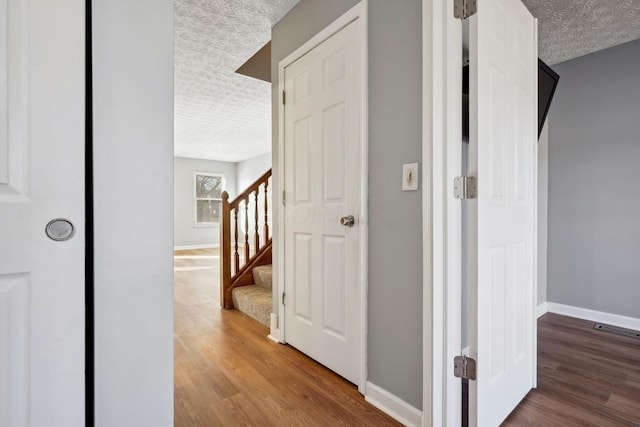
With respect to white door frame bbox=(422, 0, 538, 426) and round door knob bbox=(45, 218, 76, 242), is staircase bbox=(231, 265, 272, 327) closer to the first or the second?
white door frame bbox=(422, 0, 538, 426)

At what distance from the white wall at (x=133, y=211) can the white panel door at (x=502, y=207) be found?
1.11m

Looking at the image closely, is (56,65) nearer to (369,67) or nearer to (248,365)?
(369,67)

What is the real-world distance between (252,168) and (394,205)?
7.38 m

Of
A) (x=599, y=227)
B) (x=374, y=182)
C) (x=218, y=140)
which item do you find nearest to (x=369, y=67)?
(x=374, y=182)

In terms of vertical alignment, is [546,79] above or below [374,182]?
above

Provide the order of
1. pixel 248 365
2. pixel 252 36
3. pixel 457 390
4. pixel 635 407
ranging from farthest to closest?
pixel 252 36, pixel 248 365, pixel 635 407, pixel 457 390

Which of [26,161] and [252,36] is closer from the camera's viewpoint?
[26,161]

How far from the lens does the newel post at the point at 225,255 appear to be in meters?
3.14

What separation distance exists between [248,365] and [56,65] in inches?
70.1

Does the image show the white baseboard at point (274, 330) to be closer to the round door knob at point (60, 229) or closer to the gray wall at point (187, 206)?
the round door knob at point (60, 229)

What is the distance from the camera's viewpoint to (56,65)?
2.45ft

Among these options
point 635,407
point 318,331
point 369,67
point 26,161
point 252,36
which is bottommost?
point 635,407

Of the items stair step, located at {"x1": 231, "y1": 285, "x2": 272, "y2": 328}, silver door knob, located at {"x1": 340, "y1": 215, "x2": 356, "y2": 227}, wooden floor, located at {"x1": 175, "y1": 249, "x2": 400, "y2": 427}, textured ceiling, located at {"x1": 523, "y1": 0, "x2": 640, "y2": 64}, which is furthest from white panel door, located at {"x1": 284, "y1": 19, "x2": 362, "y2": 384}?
textured ceiling, located at {"x1": 523, "y1": 0, "x2": 640, "y2": 64}

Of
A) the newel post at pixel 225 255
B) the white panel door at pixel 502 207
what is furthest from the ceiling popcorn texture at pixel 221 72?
the white panel door at pixel 502 207
